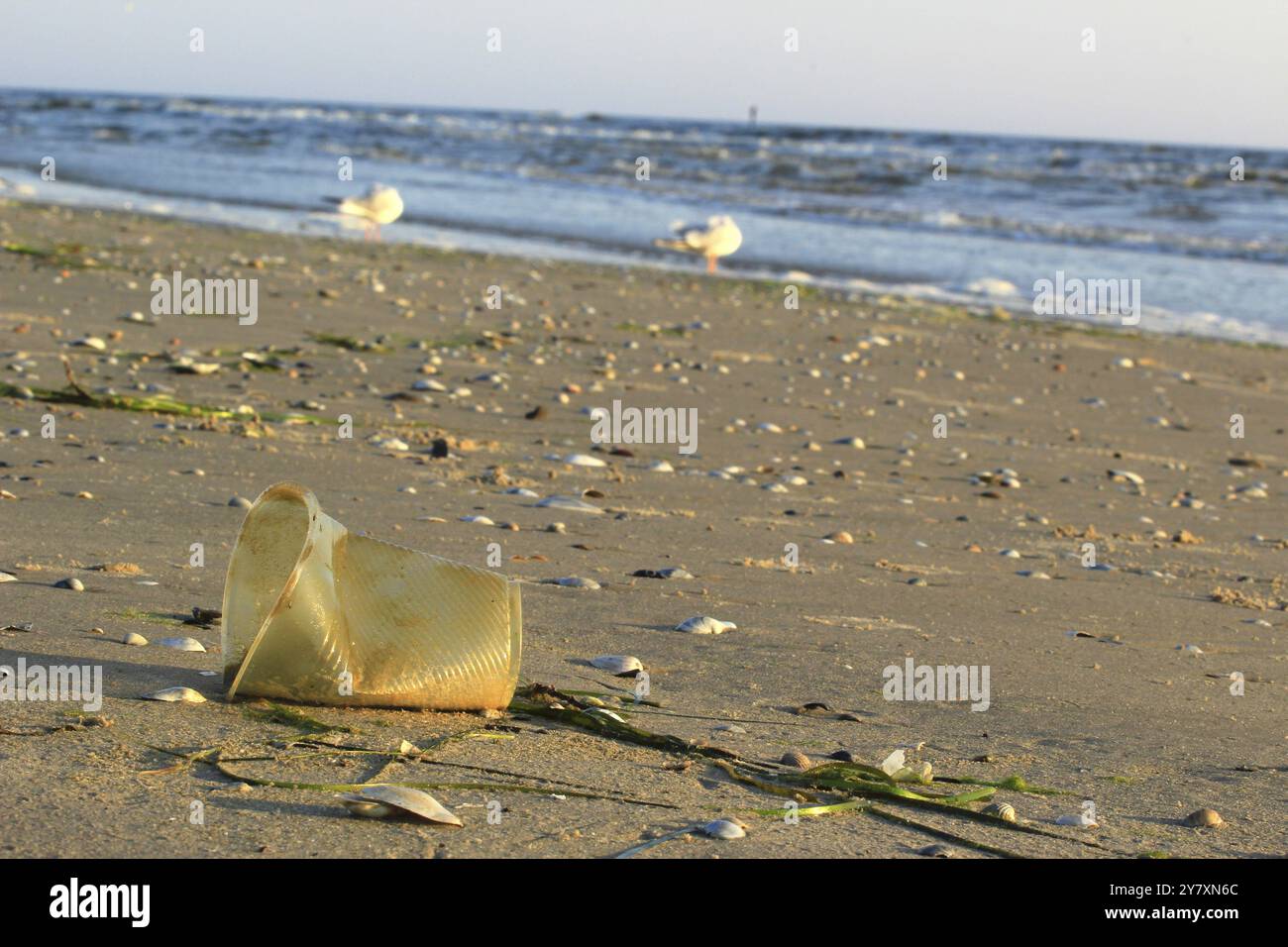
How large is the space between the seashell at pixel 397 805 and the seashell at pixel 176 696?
2.10 feet

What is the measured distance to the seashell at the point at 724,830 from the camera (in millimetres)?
2521

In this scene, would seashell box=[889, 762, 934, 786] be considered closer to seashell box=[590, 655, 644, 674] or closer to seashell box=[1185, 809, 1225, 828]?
seashell box=[1185, 809, 1225, 828]

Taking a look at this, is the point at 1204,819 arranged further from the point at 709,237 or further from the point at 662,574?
the point at 709,237

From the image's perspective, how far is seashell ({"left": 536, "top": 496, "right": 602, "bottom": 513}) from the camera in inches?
215

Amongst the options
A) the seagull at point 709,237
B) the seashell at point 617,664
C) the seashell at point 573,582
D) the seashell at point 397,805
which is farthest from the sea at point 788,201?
the seashell at point 397,805

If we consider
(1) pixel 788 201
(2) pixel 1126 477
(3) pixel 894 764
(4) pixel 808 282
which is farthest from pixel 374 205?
(1) pixel 788 201

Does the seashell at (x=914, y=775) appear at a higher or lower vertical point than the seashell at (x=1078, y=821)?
higher

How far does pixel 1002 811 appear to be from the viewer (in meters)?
2.77

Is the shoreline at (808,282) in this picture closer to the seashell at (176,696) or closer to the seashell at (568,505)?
the seashell at (568,505)

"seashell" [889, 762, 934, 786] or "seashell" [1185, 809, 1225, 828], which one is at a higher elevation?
"seashell" [889, 762, 934, 786]

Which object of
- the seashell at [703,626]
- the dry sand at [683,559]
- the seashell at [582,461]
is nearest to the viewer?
the dry sand at [683,559]

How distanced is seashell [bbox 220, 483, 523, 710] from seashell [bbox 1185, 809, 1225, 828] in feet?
4.58

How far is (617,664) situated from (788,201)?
917 inches

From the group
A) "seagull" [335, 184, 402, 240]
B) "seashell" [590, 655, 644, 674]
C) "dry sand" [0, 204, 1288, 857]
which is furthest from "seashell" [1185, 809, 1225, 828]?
"seagull" [335, 184, 402, 240]
